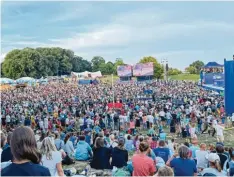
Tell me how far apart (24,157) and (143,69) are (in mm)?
78031

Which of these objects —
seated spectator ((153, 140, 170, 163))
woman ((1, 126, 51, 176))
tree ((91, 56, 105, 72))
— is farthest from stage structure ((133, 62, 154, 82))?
woman ((1, 126, 51, 176))

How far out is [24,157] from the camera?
2.53 meters

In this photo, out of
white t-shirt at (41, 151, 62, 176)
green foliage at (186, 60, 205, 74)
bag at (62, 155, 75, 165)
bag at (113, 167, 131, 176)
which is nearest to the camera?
white t-shirt at (41, 151, 62, 176)

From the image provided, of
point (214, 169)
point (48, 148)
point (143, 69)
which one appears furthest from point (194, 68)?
point (48, 148)

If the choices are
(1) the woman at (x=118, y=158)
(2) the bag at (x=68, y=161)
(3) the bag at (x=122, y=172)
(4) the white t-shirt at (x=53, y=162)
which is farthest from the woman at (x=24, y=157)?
(2) the bag at (x=68, y=161)

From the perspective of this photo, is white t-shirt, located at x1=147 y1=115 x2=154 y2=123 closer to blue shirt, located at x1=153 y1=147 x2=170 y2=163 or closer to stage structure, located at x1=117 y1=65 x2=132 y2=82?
blue shirt, located at x1=153 y1=147 x2=170 y2=163

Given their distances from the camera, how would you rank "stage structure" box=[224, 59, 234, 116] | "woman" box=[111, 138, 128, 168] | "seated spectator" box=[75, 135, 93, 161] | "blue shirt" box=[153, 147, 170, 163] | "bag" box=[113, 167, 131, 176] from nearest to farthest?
"bag" box=[113, 167, 131, 176], "woman" box=[111, 138, 128, 168], "blue shirt" box=[153, 147, 170, 163], "seated spectator" box=[75, 135, 93, 161], "stage structure" box=[224, 59, 234, 116]

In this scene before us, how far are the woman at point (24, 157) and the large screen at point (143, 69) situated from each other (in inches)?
3030

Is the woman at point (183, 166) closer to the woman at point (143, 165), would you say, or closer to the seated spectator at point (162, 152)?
the woman at point (143, 165)

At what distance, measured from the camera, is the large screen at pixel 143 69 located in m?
79.3

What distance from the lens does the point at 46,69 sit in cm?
9306

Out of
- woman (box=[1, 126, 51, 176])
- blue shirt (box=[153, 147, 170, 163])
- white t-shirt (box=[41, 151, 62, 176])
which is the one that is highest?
woman (box=[1, 126, 51, 176])

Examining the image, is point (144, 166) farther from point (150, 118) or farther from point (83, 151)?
point (150, 118)

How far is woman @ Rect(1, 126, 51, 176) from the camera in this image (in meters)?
2.51
